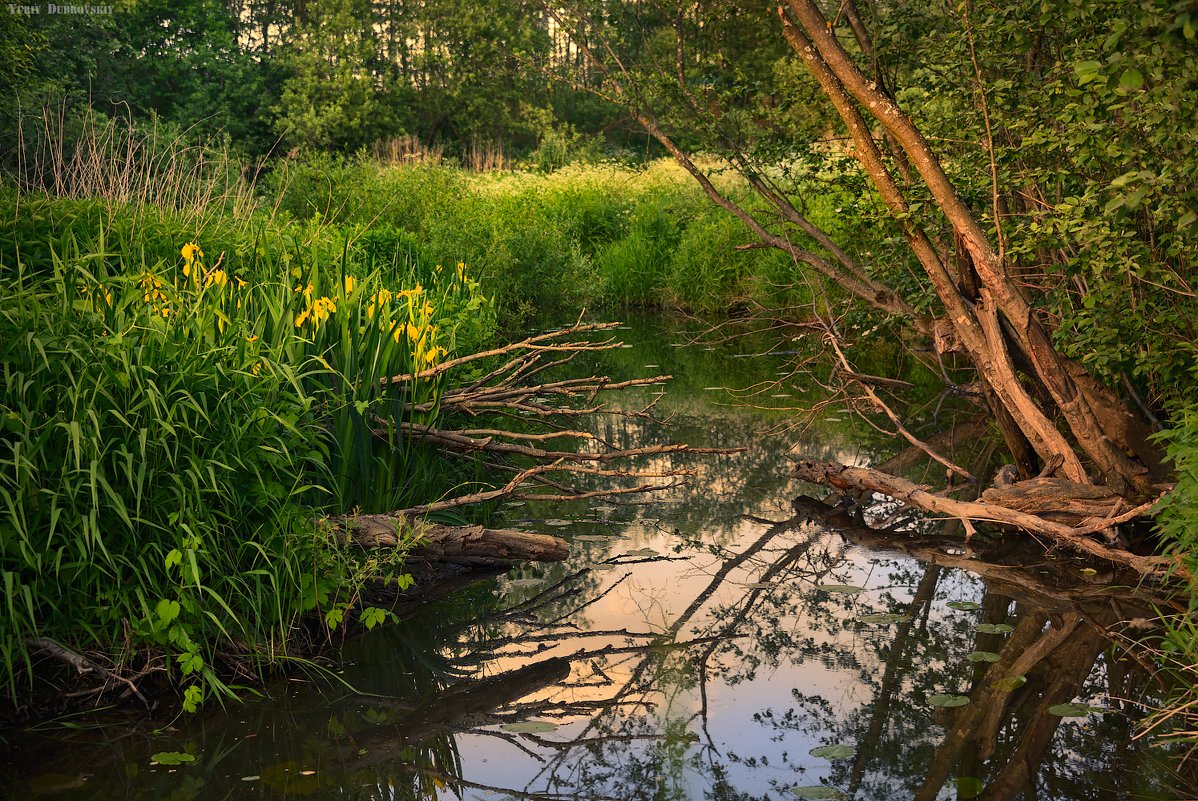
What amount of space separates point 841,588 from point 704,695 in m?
1.45

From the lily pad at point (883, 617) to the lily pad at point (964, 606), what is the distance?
10.7 inches

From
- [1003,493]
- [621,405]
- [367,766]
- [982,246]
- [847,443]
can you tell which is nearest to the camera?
[367,766]

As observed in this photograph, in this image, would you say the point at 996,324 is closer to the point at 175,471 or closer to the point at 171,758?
the point at 175,471

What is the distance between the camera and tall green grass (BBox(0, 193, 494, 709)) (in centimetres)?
381

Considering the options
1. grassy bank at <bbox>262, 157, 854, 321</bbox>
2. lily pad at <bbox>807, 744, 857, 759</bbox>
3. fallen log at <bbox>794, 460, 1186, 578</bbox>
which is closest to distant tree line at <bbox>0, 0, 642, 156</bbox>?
grassy bank at <bbox>262, 157, 854, 321</bbox>

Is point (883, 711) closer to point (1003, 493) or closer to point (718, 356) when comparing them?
point (1003, 493)

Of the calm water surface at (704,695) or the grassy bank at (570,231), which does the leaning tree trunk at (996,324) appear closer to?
the calm water surface at (704,695)

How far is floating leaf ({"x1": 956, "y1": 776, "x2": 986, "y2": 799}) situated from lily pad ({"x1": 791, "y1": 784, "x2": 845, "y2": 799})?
0.37m

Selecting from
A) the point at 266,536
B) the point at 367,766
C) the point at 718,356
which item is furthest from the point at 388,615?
the point at 718,356

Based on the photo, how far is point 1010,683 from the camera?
4.30 m

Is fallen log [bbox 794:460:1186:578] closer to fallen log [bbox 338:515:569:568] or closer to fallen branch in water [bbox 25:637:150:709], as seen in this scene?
fallen log [bbox 338:515:569:568]

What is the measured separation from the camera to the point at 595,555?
587 centimetres

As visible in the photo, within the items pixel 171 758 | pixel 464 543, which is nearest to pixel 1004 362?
pixel 464 543

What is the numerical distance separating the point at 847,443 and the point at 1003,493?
8.70 ft
